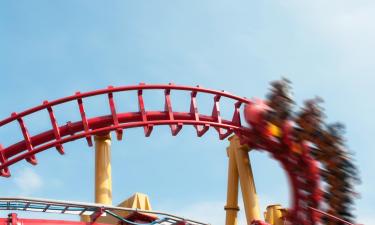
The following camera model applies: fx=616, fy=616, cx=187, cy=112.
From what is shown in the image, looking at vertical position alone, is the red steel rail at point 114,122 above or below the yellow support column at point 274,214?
above

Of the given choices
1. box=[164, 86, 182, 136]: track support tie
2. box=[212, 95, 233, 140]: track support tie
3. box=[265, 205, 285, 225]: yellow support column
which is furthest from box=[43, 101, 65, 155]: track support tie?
box=[265, 205, 285, 225]: yellow support column

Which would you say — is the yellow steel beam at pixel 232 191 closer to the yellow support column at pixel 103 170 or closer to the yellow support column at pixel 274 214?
the yellow support column at pixel 274 214

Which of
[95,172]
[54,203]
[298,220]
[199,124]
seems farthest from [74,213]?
[199,124]

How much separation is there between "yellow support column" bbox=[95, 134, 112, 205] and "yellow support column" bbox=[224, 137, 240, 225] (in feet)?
12.6

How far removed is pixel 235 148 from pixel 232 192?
4.10ft

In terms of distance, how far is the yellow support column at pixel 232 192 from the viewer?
658 inches

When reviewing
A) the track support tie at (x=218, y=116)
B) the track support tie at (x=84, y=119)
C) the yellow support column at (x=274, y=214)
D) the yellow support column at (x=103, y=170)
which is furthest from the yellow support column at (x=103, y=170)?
the yellow support column at (x=274, y=214)

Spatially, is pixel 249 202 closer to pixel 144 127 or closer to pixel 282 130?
pixel 144 127

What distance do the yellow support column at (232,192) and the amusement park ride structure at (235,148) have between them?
0.09ft

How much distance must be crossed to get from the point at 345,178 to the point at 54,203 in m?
4.21

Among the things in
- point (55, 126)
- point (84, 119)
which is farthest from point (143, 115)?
point (55, 126)

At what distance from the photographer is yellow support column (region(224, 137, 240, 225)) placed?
16.7 m

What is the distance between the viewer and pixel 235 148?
1717cm

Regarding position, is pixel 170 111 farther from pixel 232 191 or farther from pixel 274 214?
pixel 274 214
